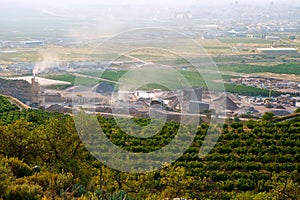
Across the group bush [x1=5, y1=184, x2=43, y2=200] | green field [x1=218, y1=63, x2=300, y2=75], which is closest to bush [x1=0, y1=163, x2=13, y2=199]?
bush [x1=5, y1=184, x2=43, y2=200]

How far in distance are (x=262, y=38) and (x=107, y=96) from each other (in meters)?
35.2

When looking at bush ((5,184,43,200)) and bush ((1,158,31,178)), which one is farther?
bush ((1,158,31,178))

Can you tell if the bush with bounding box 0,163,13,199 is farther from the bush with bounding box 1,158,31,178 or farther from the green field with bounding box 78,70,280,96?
the green field with bounding box 78,70,280,96

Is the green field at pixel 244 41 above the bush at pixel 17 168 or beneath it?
above

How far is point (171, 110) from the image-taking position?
13250 mm

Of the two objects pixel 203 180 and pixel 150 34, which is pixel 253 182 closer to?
pixel 203 180

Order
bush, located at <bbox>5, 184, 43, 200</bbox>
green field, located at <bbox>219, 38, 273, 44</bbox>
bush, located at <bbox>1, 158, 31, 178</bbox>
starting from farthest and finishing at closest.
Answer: green field, located at <bbox>219, 38, 273, 44</bbox> < bush, located at <bbox>1, 158, 31, 178</bbox> < bush, located at <bbox>5, 184, 43, 200</bbox>

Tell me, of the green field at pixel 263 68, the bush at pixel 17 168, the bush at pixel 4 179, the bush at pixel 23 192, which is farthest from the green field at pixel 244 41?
the bush at pixel 23 192

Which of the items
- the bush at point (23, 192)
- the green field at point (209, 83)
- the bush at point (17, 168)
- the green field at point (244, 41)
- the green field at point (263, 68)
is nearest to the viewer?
the bush at point (23, 192)

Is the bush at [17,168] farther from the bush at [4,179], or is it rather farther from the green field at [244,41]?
the green field at [244,41]

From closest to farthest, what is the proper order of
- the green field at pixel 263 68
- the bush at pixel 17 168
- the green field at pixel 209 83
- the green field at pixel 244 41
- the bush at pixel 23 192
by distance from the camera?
the bush at pixel 23 192, the bush at pixel 17 168, the green field at pixel 209 83, the green field at pixel 263 68, the green field at pixel 244 41

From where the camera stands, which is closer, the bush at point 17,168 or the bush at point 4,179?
the bush at point 4,179

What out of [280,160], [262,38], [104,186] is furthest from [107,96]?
[262,38]

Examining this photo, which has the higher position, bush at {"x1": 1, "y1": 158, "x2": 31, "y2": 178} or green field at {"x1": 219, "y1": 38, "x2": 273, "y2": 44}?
green field at {"x1": 219, "y1": 38, "x2": 273, "y2": 44}
